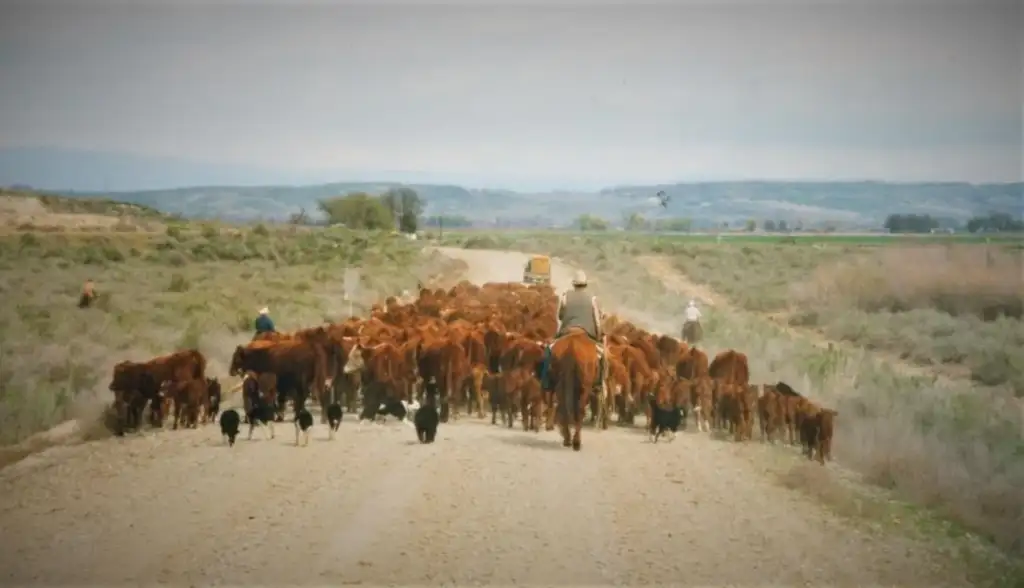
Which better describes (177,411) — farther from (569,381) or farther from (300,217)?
(569,381)

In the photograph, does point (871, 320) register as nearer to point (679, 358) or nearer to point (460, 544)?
point (679, 358)

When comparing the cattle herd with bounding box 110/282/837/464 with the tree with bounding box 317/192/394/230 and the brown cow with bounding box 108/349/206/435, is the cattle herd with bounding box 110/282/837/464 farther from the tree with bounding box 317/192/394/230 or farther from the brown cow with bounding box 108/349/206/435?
the tree with bounding box 317/192/394/230

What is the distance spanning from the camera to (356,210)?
895 cm

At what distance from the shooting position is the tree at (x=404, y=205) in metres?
8.63

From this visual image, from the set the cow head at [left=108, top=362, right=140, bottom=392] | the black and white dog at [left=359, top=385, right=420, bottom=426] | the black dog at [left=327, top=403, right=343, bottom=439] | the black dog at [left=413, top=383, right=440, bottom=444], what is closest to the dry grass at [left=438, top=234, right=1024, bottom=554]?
the black and white dog at [left=359, top=385, right=420, bottom=426]

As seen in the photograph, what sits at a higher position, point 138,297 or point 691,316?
point 138,297

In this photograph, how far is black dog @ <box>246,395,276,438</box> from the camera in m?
7.25

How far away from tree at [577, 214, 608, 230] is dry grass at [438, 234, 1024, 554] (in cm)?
44

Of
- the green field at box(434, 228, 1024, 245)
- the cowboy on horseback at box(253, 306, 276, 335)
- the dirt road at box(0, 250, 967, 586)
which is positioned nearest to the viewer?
the dirt road at box(0, 250, 967, 586)

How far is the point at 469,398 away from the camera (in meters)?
8.72

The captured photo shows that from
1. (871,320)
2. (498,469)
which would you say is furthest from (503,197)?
(871,320)

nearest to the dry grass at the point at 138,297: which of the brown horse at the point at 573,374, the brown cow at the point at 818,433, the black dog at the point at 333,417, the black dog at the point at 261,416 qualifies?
the black dog at the point at 261,416

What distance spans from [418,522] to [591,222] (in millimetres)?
3853

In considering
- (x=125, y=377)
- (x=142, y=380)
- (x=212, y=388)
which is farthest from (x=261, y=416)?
(x=125, y=377)
